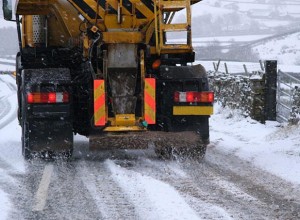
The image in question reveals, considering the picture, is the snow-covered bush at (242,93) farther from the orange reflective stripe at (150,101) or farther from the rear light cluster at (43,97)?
the rear light cluster at (43,97)

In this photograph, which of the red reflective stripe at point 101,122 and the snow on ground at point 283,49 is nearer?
the red reflective stripe at point 101,122

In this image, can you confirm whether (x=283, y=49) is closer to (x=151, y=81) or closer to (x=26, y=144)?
(x=151, y=81)

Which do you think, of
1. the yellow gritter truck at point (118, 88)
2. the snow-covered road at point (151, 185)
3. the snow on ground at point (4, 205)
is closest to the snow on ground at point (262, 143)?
the snow-covered road at point (151, 185)

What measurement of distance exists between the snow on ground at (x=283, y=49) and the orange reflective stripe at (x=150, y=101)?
1424 inches

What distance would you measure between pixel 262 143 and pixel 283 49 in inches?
1545

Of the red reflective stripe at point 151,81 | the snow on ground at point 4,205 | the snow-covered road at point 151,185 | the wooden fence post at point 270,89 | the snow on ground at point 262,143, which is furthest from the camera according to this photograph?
the wooden fence post at point 270,89

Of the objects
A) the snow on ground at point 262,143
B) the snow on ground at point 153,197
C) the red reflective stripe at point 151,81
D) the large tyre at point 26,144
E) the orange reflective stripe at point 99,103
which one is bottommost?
the snow on ground at point 262,143

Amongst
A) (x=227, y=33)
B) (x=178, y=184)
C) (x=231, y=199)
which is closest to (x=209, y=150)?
(x=178, y=184)

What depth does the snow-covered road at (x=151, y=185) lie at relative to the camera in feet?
18.5

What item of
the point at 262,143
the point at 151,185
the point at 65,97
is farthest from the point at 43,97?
the point at 262,143

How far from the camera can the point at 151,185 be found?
677 cm

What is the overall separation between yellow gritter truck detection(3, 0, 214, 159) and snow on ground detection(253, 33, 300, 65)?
117ft

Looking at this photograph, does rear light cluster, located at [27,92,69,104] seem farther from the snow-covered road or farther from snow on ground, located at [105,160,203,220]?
snow on ground, located at [105,160,203,220]

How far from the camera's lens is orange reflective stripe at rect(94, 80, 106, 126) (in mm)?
8359
